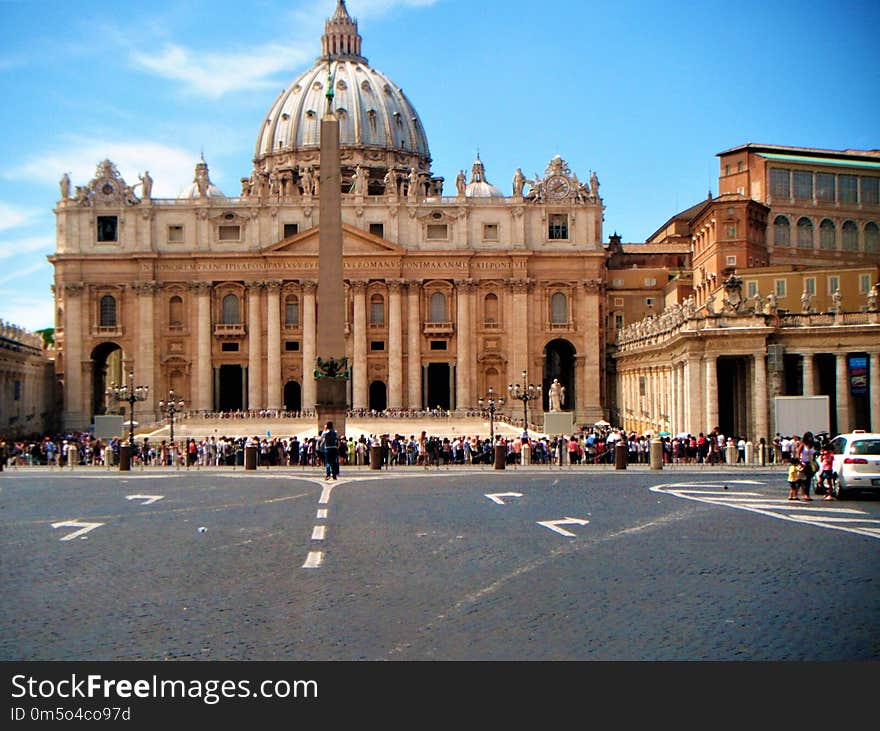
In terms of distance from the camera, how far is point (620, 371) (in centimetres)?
8600

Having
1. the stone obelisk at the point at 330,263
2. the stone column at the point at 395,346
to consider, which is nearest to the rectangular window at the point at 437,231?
the stone column at the point at 395,346

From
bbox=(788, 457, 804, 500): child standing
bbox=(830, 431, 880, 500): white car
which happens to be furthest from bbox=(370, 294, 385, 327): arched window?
bbox=(830, 431, 880, 500): white car

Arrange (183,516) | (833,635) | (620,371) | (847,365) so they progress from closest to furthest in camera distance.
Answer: (833,635) < (183,516) < (847,365) < (620,371)

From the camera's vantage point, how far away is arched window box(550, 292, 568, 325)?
9062cm

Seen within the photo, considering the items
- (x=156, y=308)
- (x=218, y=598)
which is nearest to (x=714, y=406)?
(x=218, y=598)

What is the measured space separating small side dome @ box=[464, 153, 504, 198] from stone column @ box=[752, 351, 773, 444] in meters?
57.5

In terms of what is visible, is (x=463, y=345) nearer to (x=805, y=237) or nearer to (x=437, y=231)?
(x=437, y=231)

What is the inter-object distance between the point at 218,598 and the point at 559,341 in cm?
7848

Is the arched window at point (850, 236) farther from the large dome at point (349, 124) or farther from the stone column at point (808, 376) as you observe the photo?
the large dome at point (349, 124)

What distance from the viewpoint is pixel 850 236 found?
254 ft

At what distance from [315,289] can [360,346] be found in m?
5.29

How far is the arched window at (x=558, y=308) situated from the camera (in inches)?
3568

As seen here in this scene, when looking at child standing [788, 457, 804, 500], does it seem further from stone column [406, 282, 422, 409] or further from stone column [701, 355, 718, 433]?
stone column [406, 282, 422, 409]
